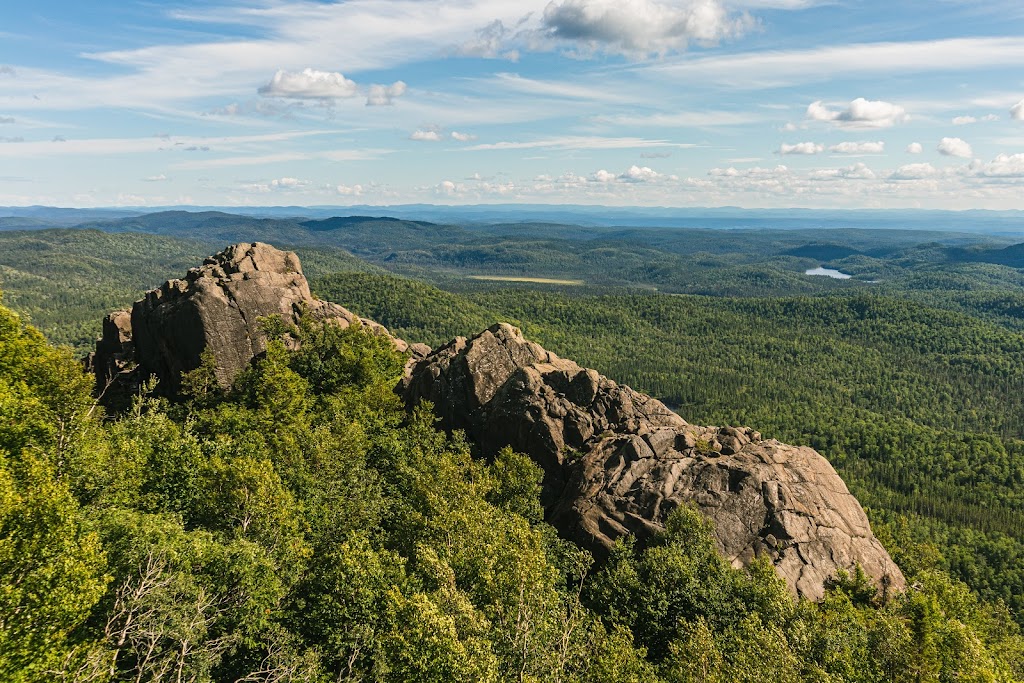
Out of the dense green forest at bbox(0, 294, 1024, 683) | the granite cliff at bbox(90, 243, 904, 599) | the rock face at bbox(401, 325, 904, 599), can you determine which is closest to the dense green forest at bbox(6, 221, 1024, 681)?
the dense green forest at bbox(0, 294, 1024, 683)

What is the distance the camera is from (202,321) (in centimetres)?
6806

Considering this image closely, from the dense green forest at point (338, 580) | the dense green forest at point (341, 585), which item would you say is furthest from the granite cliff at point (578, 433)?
the dense green forest at point (338, 580)

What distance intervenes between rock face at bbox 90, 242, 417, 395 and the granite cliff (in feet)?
0.59

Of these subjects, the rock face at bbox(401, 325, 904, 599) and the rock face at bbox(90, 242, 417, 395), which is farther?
the rock face at bbox(90, 242, 417, 395)

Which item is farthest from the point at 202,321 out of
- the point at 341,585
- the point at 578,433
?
the point at 341,585

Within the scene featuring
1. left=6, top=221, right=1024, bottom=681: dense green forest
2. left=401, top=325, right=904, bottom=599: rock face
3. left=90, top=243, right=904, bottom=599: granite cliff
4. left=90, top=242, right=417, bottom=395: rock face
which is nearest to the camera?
left=6, top=221, right=1024, bottom=681: dense green forest

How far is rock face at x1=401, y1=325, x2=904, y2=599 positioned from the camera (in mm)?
48500

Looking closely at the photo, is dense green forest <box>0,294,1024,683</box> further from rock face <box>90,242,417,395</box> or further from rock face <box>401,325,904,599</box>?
rock face <box>90,242,417,395</box>

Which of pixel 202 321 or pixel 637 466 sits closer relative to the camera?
pixel 637 466

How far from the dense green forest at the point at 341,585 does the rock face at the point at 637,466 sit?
354 cm

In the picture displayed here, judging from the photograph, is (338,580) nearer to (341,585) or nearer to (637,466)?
(341,585)

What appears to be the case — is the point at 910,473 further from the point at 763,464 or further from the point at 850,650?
the point at 850,650

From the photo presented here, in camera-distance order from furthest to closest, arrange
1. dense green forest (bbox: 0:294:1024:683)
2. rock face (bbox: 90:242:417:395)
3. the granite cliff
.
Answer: rock face (bbox: 90:242:417:395) → the granite cliff → dense green forest (bbox: 0:294:1024:683)

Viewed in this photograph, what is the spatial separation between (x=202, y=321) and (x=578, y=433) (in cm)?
4372
